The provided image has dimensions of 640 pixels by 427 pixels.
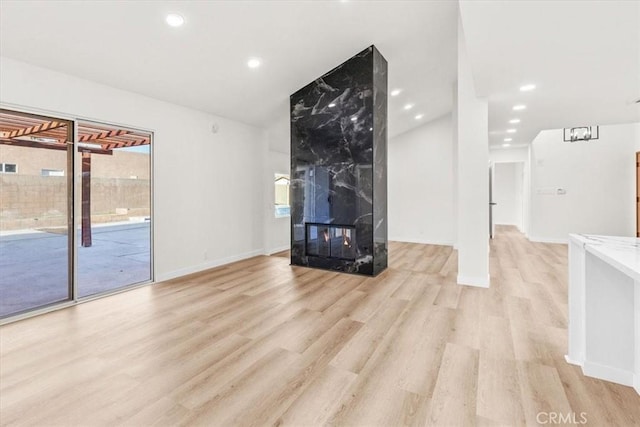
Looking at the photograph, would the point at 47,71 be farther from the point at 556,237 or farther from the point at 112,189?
the point at 556,237

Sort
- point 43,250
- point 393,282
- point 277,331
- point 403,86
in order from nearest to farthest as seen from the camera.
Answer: point 277,331 → point 43,250 → point 393,282 → point 403,86

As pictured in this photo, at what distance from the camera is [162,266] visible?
4.34m

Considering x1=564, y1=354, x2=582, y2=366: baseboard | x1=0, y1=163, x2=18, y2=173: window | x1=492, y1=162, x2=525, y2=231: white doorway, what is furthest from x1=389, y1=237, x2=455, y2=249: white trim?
x1=0, y1=163, x2=18, y2=173: window

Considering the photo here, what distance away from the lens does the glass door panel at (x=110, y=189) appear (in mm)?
3703

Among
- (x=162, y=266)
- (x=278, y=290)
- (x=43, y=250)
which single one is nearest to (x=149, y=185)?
(x=162, y=266)

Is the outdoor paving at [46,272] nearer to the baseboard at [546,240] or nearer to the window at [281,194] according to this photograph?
the window at [281,194]

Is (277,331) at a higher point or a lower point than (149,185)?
lower

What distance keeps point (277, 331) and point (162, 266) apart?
2.56 meters

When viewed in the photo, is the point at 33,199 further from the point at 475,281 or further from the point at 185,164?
the point at 475,281

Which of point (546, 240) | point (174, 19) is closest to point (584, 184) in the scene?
point (546, 240)

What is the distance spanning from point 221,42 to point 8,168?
2.55 m

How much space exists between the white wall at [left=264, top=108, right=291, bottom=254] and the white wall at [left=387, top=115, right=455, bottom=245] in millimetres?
3157

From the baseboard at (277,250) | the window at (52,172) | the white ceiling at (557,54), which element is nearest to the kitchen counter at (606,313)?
the white ceiling at (557,54)

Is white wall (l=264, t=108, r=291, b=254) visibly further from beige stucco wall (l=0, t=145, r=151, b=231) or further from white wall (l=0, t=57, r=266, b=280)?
beige stucco wall (l=0, t=145, r=151, b=231)
